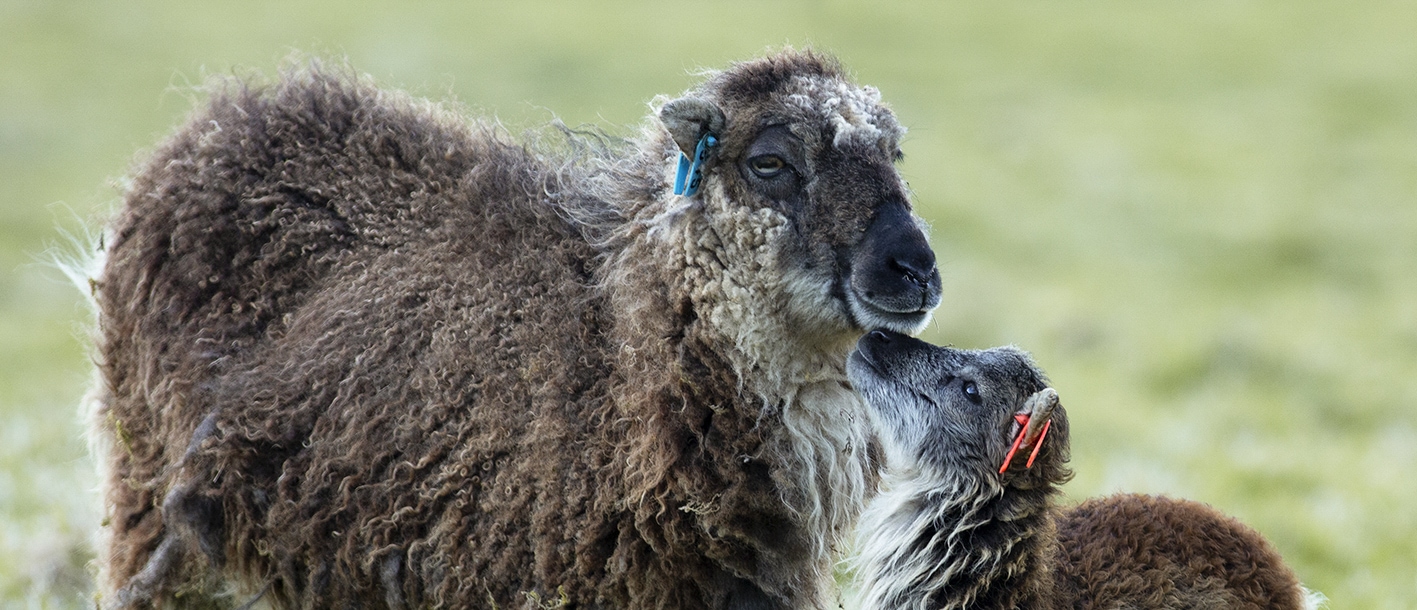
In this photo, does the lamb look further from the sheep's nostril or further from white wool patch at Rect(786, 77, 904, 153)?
white wool patch at Rect(786, 77, 904, 153)

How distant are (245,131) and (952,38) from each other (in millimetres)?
30246

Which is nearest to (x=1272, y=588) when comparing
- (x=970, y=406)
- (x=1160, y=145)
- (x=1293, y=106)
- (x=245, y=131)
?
(x=970, y=406)

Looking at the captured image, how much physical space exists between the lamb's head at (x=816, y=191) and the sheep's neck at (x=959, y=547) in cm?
87

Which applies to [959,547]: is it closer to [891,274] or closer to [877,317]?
[877,317]

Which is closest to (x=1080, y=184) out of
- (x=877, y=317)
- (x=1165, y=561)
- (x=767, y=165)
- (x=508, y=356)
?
(x=1165, y=561)

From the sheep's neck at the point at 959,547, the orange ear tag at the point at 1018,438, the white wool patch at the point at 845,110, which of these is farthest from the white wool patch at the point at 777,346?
the orange ear tag at the point at 1018,438

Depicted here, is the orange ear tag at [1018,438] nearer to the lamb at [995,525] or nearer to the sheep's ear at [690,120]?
the lamb at [995,525]

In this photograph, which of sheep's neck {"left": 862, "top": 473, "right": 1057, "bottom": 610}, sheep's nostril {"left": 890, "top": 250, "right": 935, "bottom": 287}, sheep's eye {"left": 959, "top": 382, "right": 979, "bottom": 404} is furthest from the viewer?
sheep's eye {"left": 959, "top": 382, "right": 979, "bottom": 404}

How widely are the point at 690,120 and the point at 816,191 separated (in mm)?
655

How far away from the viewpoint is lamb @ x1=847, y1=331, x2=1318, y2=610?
6.30 metres

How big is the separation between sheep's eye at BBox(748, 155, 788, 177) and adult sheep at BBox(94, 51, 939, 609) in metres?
0.01

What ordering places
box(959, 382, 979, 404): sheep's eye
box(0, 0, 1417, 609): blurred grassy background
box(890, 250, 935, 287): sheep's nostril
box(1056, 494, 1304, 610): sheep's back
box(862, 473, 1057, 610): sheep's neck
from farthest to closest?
box(0, 0, 1417, 609): blurred grassy background
box(959, 382, 979, 404): sheep's eye
box(1056, 494, 1304, 610): sheep's back
box(862, 473, 1057, 610): sheep's neck
box(890, 250, 935, 287): sheep's nostril

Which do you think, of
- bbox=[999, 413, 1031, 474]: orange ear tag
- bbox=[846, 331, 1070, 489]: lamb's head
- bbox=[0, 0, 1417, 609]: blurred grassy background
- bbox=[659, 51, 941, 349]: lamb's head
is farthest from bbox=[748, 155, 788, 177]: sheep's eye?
bbox=[999, 413, 1031, 474]: orange ear tag

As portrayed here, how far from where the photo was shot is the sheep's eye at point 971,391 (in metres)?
6.67
